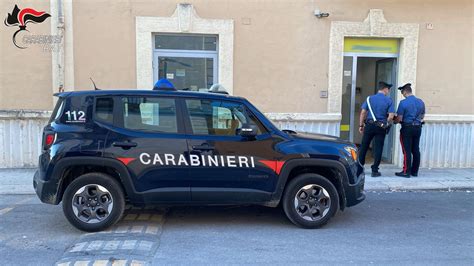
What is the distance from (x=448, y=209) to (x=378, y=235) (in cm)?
190

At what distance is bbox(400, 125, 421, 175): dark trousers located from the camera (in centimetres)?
773

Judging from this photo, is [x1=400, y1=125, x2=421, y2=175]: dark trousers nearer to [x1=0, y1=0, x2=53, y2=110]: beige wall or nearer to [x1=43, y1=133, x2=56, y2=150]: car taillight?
[x1=43, y1=133, x2=56, y2=150]: car taillight

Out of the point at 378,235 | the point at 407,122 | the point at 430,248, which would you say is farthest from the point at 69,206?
the point at 407,122

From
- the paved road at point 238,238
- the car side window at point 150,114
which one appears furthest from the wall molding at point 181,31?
the car side window at point 150,114

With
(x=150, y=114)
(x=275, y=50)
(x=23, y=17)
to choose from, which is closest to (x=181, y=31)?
(x=275, y=50)

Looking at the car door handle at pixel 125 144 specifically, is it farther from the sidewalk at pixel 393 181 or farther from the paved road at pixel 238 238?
the sidewalk at pixel 393 181

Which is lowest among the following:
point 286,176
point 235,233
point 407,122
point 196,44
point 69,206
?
point 235,233

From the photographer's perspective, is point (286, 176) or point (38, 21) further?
point (38, 21)

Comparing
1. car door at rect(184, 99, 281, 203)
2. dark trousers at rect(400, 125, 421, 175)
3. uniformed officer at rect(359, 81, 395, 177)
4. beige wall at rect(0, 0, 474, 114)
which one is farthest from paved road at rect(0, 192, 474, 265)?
beige wall at rect(0, 0, 474, 114)

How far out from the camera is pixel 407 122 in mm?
7723

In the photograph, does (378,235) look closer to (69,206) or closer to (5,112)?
(69,206)

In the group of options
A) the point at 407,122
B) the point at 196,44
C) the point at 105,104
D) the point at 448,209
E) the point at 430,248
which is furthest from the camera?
the point at 196,44

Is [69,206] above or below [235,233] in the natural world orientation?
above

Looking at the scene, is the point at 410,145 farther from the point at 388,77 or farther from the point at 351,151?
the point at 351,151
